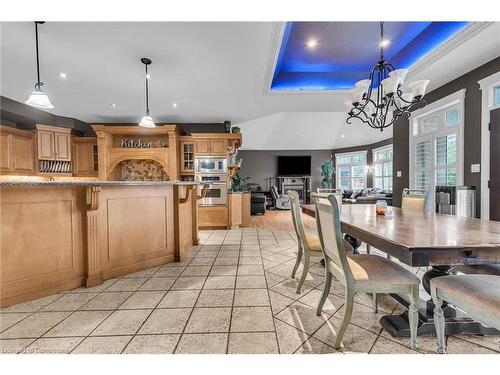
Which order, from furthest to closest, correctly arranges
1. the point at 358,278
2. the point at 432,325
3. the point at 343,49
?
the point at 343,49, the point at 432,325, the point at 358,278

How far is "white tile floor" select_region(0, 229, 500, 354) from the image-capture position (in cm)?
141

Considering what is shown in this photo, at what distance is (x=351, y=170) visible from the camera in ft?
31.2

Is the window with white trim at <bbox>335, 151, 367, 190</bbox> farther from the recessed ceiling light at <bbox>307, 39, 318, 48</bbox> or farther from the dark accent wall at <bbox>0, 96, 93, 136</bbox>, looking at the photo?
the dark accent wall at <bbox>0, 96, 93, 136</bbox>

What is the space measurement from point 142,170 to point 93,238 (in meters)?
3.87

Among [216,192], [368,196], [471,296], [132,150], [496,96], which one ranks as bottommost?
[471,296]

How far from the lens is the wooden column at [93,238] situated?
2162 millimetres

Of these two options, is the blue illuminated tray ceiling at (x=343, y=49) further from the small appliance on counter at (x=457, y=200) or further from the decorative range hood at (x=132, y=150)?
the decorative range hood at (x=132, y=150)

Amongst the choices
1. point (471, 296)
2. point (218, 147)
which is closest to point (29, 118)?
point (218, 147)

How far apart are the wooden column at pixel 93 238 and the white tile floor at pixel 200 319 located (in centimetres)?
11

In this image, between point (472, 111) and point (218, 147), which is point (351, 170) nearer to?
point (472, 111)

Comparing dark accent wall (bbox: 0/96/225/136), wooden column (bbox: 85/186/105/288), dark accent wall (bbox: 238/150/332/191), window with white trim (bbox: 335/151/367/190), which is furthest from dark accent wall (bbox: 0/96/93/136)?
window with white trim (bbox: 335/151/367/190)

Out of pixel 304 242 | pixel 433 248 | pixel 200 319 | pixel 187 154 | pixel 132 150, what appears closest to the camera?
pixel 433 248

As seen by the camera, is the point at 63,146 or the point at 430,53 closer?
the point at 430,53
